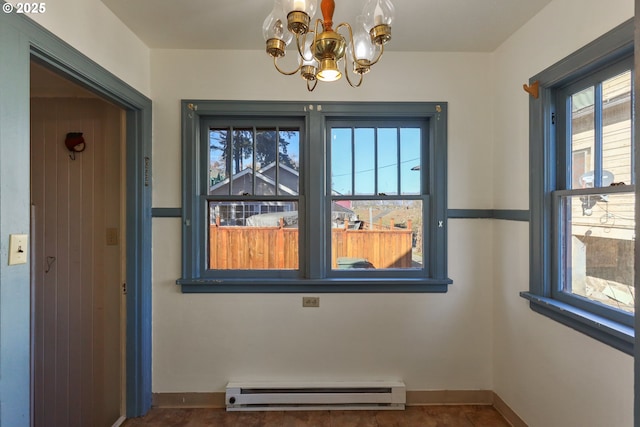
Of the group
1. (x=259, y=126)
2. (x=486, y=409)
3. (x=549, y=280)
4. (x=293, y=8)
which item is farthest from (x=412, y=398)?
(x=293, y=8)

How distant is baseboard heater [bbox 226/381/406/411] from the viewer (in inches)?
89.4

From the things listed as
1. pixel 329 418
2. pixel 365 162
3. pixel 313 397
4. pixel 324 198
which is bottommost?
pixel 329 418

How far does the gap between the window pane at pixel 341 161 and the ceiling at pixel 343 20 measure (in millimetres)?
671

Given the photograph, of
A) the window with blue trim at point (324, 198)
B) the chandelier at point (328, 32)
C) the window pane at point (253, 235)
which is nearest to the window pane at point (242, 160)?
the window with blue trim at point (324, 198)

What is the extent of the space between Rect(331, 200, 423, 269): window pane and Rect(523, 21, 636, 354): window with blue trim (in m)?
0.76

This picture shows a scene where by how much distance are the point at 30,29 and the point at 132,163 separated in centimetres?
99

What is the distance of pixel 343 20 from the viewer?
1998mm

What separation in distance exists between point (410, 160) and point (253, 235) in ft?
4.26

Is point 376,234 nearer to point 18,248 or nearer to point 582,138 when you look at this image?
point 582,138

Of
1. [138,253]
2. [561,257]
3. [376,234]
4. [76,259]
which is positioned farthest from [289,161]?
[561,257]

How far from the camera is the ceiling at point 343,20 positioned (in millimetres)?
1842

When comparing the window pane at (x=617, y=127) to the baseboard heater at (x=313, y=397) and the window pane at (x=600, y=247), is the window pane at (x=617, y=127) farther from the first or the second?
the baseboard heater at (x=313, y=397)

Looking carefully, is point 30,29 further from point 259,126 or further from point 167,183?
point 259,126

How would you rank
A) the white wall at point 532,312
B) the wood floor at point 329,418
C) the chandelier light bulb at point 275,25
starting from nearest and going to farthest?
the chandelier light bulb at point 275,25
the white wall at point 532,312
the wood floor at point 329,418
